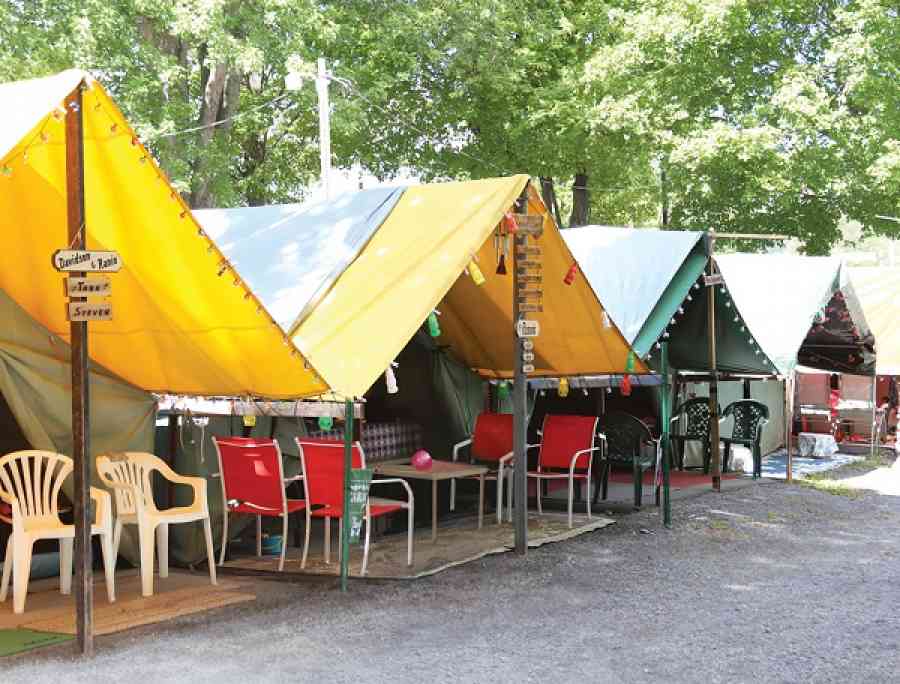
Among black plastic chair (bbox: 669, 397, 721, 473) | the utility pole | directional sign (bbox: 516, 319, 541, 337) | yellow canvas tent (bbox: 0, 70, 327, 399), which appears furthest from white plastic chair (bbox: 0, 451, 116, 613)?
the utility pole

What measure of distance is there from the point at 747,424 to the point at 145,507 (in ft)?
26.6

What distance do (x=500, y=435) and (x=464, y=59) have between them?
10.5 metres

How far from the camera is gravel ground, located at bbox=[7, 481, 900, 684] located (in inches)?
190

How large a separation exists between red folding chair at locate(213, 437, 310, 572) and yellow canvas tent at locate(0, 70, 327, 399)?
1.19ft

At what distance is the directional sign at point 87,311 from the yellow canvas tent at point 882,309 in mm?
10881

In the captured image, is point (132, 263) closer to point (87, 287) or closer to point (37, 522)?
point (87, 287)

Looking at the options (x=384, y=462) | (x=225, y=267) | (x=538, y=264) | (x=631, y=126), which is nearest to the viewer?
(x=225, y=267)

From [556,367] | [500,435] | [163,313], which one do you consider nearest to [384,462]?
[500,435]

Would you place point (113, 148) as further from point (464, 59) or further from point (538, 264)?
point (464, 59)

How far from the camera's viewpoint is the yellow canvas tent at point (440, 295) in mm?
6355

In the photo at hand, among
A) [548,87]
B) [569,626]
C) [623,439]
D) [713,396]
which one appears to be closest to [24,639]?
[569,626]

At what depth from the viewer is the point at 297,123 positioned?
843 inches

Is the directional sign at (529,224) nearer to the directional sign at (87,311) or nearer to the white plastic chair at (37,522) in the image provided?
the white plastic chair at (37,522)

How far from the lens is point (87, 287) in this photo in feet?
15.8
